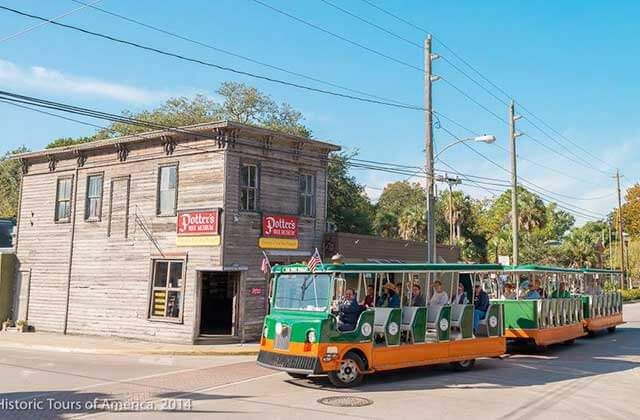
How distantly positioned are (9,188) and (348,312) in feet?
153

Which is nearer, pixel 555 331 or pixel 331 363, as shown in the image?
pixel 331 363

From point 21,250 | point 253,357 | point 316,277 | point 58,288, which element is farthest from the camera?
point 21,250

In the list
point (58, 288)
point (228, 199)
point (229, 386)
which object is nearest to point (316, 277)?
point (229, 386)

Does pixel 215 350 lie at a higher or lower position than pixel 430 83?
lower

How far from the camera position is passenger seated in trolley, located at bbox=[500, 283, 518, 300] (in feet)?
57.6

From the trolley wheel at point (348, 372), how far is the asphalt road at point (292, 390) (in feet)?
0.78

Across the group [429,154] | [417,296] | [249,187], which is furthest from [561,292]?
[249,187]

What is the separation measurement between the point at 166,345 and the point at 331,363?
898 centimetres

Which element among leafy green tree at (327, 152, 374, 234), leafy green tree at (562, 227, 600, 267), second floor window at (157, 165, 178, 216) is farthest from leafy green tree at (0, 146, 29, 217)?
leafy green tree at (562, 227, 600, 267)

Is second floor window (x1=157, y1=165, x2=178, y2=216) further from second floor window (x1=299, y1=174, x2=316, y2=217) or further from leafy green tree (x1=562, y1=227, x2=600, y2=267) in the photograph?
leafy green tree (x1=562, y1=227, x2=600, y2=267)

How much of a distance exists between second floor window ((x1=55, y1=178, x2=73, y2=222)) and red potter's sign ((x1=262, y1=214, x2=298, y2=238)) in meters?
8.60

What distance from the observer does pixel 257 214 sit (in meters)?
19.4

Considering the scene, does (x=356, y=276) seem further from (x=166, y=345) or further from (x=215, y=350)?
(x=166, y=345)

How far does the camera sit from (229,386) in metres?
11.6
